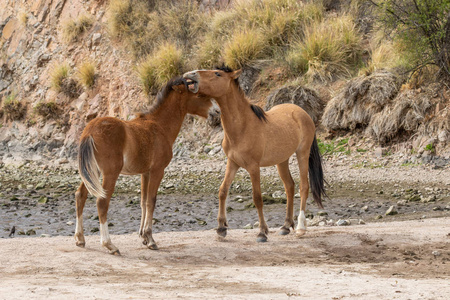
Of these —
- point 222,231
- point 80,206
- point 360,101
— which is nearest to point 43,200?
point 80,206

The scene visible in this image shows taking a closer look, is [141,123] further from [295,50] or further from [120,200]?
[295,50]

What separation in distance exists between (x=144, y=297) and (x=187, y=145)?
11776 mm

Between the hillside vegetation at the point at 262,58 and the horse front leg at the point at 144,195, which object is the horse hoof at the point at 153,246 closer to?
the horse front leg at the point at 144,195

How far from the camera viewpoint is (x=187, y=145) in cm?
1584

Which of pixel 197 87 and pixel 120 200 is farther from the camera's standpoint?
pixel 120 200

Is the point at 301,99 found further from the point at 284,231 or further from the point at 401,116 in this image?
the point at 284,231

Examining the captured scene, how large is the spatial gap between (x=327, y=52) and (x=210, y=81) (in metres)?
10.1

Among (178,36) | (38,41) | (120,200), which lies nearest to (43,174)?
(120,200)

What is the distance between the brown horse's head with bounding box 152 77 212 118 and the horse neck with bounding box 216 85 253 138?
250 millimetres

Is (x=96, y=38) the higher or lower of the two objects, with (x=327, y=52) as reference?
higher

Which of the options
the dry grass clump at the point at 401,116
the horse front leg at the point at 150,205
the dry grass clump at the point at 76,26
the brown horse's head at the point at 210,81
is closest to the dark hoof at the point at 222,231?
the horse front leg at the point at 150,205

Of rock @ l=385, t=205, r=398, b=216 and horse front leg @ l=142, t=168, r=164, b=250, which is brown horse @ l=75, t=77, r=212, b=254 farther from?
rock @ l=385, t=205, r=398, b=216

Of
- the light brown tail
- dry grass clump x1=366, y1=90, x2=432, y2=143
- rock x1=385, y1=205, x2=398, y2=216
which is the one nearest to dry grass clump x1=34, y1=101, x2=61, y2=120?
dry grass clump x1=366, y1=90, x2=432, y2=143

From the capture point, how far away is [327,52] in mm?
15922
